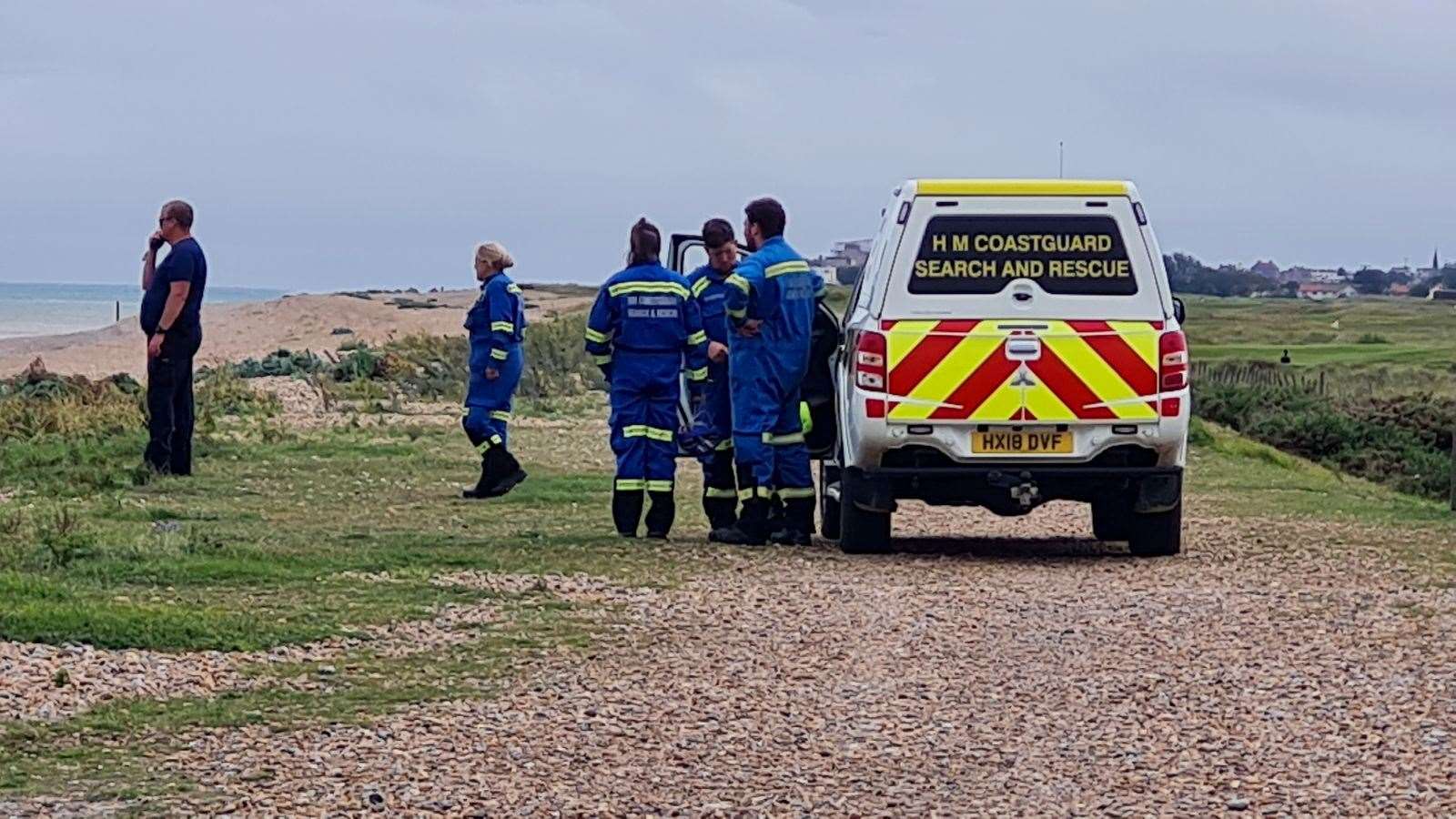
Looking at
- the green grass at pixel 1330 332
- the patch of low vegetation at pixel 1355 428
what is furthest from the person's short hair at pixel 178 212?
the green grass at pixel 1330 332

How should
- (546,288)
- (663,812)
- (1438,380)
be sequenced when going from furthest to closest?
(546,288) < (1438,380) < (663,812)

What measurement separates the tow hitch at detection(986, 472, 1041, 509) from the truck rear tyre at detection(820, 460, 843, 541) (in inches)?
69.8

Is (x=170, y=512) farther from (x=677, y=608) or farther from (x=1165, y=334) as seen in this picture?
(x=1165, y=334)

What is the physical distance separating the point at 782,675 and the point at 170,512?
705 cm

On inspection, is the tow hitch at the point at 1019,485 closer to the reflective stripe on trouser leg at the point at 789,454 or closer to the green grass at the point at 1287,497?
the reflective stripe on trouser leg at the point at 789,454

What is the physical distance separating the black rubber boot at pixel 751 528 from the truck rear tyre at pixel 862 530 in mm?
560

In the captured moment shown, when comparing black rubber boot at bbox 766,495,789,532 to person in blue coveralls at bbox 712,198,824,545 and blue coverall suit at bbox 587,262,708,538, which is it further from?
blue coverall suit at bbox 587,262,708,538

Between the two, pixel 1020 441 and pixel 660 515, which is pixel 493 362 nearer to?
pixel 660 515

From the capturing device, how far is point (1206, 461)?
83.3 feet

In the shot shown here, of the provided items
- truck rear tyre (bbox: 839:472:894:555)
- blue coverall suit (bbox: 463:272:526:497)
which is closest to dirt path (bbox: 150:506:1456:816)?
truck rear tyre (bbox: 839:472:894:555)

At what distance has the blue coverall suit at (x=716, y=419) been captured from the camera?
14.3m

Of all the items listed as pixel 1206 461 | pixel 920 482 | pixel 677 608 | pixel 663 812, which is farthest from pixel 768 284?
pixel 1206 461

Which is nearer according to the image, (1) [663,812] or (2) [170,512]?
(1) [663,812]

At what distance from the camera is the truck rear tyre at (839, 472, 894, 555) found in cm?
1341
